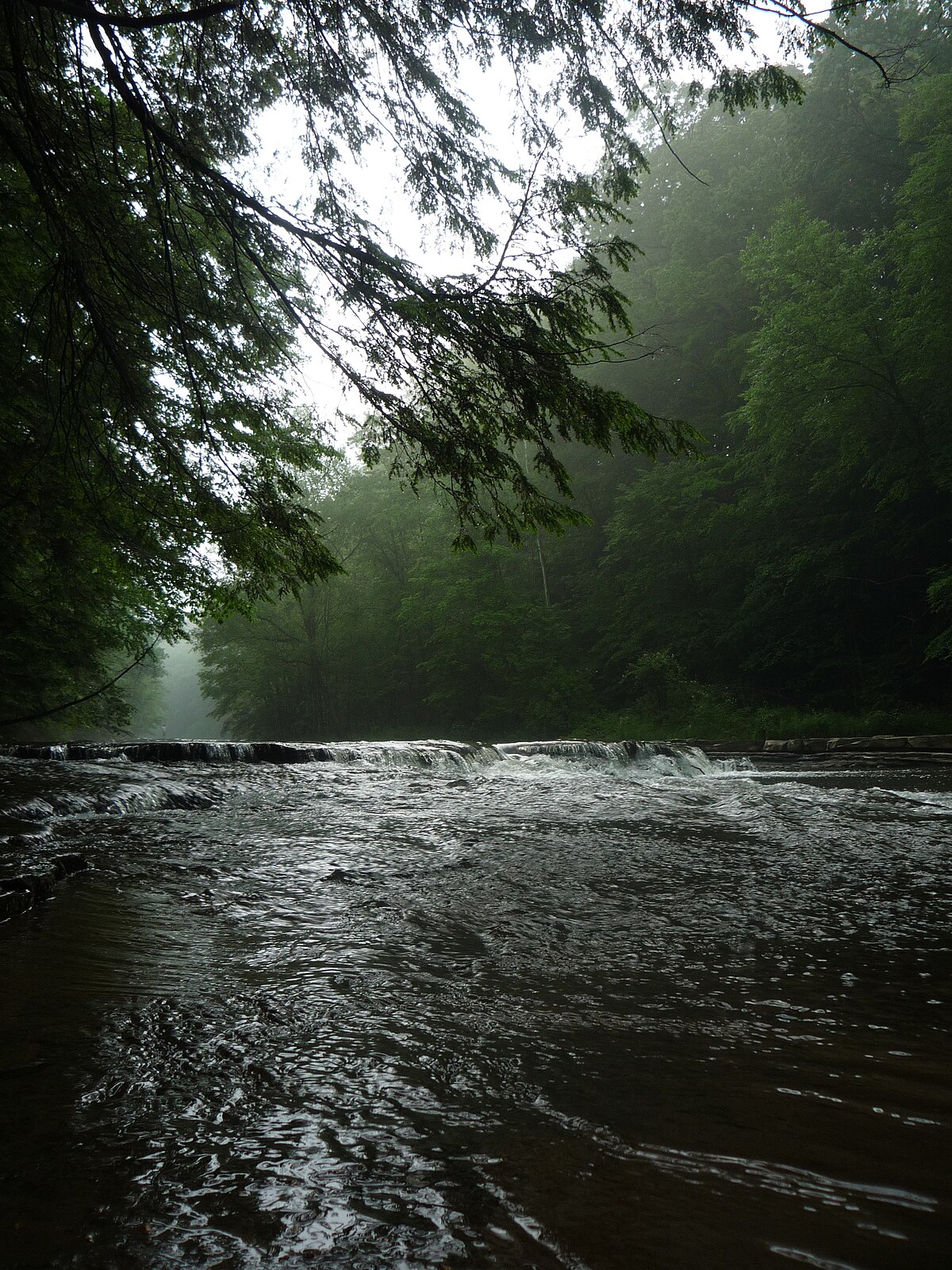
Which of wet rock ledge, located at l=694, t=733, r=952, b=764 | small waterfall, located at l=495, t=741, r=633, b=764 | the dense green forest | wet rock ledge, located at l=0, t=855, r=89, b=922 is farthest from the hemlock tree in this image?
wet rock ledge, located at l=694, t=733, r=952, b=764

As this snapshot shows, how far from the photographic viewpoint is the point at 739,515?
20.2m

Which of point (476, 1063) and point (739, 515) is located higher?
point (739, 515)

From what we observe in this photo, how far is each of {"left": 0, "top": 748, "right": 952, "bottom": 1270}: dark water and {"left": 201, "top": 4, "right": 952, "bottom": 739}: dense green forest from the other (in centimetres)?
706

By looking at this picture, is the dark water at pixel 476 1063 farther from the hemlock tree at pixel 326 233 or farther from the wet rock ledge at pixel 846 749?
the wet rock ledge at pixel 846 749

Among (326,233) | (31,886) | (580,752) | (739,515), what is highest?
(739,515)

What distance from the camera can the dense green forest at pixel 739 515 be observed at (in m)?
14.9

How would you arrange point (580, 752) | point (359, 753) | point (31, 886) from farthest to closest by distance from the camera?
point (580, 752) → point (359, 753) → point (31, 886)

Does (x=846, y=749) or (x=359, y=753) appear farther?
(x=846, y=749)

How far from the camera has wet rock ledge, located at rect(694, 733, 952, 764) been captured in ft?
38.1

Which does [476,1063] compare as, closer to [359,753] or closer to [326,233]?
[326,233]

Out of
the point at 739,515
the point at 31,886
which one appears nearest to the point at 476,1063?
the point at 31,886

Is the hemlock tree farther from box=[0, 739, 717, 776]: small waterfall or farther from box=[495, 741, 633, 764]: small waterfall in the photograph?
box=[495, 741, 633, 764]: small waterfall

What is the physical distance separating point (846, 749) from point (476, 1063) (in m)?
13.4

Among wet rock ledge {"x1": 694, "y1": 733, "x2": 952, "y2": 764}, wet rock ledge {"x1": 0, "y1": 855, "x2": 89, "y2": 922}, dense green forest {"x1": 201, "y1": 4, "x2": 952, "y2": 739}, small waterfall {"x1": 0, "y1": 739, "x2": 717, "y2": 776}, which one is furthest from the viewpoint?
dense green forest {"x1": 201, "y1": 4, "x2": 952, "y2": 739}
